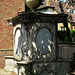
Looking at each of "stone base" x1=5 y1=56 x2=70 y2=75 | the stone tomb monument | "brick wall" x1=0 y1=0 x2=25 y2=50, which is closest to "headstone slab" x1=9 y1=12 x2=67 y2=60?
the stone tomb monument

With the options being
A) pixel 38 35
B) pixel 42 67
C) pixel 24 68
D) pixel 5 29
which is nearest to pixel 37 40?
pixel 38 35

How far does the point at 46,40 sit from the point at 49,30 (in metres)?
0.50

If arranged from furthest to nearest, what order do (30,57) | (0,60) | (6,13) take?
(6,13)
(0,60)
(30,57)

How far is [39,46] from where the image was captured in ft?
19.4

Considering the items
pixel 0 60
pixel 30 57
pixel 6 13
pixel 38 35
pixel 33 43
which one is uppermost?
pixel 6 13

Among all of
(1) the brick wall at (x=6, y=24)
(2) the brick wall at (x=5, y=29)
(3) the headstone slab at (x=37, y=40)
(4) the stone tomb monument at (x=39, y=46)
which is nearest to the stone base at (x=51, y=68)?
(4) the stone tomb monument at (x=39, y=46)

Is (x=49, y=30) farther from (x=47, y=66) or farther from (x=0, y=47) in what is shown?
(x=0, y=47)

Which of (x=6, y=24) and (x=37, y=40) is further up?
(x=6, y=24)

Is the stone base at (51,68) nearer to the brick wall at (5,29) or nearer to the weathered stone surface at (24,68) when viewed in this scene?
the weathered stone surface at (24,68)

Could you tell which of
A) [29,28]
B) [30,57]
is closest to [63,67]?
[30,57]

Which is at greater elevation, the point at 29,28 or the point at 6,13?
the point at 6,13

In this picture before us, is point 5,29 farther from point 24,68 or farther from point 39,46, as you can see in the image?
point 24,68

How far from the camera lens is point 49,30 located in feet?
20.0

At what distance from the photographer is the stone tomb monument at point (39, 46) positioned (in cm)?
562
